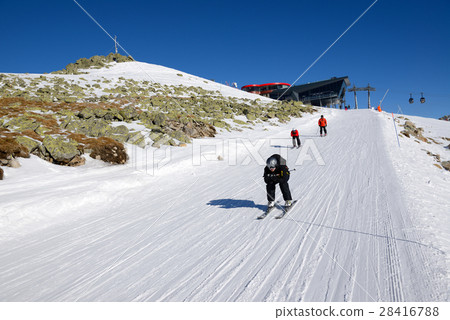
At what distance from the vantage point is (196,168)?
1227cm

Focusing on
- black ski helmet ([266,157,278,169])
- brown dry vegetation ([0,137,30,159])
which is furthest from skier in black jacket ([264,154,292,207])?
brown dry vegetation ([0,137,30,159])

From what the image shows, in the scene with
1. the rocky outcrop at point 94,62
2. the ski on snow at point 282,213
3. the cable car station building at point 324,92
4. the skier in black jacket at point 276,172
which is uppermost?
the rocky outcrop at point 94,62

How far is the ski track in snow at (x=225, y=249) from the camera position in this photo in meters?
3.26

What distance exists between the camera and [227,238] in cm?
486

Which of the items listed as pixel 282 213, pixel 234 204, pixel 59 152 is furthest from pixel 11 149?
pixel 282 213

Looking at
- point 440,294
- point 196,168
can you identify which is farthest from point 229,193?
point 440,294

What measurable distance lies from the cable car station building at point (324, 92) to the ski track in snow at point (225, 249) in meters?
72.6

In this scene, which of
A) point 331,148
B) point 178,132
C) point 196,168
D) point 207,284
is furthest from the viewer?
point 178,132

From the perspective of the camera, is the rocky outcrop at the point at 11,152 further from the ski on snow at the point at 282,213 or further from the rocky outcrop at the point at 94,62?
the rocky outcrop at the point at 94,62

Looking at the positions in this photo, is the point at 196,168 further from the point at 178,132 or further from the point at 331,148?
the point at 331,148

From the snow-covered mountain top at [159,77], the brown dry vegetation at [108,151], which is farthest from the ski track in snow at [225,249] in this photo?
the snow-covered mountain top at [159,77]

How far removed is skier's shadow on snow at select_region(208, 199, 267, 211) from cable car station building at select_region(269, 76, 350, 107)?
7499 cm

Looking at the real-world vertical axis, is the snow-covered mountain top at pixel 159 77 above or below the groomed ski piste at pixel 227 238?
above
